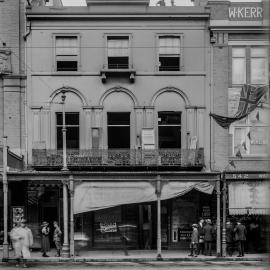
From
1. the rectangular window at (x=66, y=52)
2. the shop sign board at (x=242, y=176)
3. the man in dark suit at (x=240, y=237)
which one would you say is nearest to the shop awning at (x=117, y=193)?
the shop sign board at (x=242, y=176)

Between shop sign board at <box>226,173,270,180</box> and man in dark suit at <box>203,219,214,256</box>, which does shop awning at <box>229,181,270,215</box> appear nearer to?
shop sign board at <box>226,173,270,180</box>

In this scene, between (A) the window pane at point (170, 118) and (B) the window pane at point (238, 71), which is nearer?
(B) the window pane at point (238, 71)

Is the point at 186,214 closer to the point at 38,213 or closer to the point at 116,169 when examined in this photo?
the point at 116,169

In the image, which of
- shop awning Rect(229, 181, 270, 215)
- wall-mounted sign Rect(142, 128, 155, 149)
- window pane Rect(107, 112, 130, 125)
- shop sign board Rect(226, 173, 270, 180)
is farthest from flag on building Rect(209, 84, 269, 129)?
window pane Rect(107, 112, 130, 125)

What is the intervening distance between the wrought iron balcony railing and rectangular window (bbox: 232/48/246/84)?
12.8 ft

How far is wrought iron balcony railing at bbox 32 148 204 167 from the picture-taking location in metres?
27.5

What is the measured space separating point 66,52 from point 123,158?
5.84 meters

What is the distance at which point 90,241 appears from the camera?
28.2 metres

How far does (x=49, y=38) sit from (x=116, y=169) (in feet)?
23.1

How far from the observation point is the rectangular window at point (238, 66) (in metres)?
28.1

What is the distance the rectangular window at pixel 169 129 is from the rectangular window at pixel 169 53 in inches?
89.9

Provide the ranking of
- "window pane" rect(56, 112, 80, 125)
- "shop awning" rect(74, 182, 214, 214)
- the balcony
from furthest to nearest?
1. "window pane" rect(56, 112, 80, 125)
2. the balcony
3. "shop awning" rect(74, 182, 214, 214)

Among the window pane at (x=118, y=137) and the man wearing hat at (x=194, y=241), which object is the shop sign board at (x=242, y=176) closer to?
the man wearing hat at (x=194, y=241)

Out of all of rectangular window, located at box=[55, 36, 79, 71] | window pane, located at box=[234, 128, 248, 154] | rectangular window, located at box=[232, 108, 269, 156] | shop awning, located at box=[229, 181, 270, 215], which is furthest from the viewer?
rectangular window, located at box=[55, 36, 79, 71]
